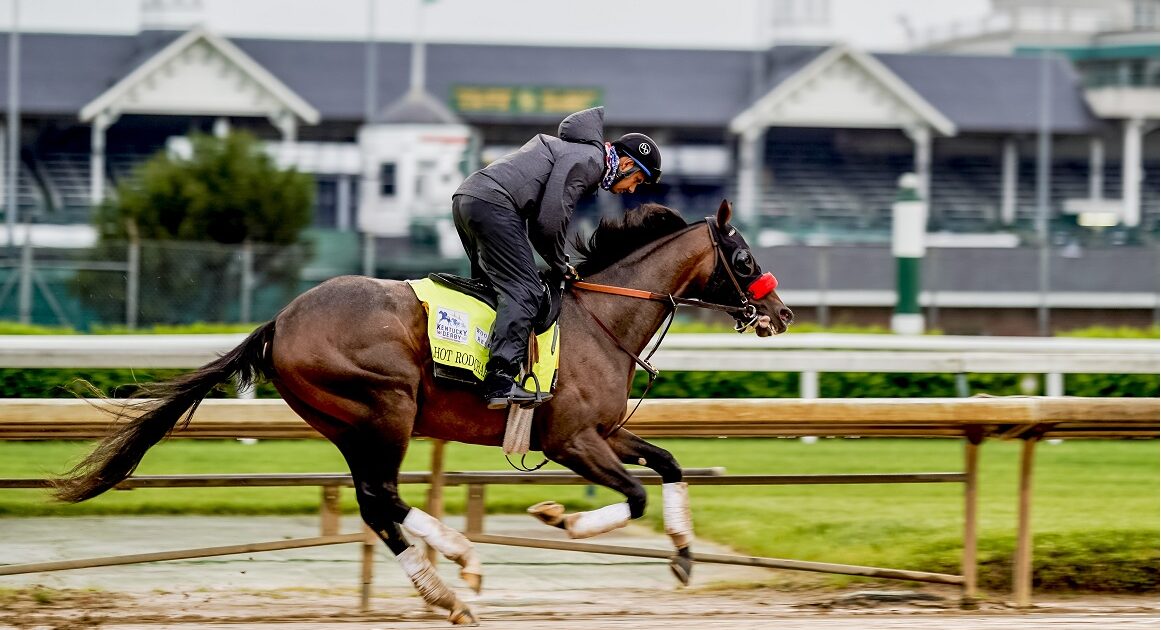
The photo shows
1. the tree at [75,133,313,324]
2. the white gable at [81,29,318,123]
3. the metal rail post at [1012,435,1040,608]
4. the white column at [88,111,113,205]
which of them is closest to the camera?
the metal rail post at [1012,435,1040,608]

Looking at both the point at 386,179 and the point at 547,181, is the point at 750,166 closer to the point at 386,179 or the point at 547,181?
the point at 386,179

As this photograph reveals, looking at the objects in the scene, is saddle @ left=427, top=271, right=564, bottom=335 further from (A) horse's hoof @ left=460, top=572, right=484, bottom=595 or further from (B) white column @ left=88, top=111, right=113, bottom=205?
(B) white column @ left=88, top=111, right=113, bottom=205

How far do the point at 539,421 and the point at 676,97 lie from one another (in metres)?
31.1

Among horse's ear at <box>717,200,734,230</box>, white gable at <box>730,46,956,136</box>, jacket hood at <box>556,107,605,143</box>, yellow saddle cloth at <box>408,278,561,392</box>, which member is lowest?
yellow saddle cloth at <box>408,278,561,392</box>

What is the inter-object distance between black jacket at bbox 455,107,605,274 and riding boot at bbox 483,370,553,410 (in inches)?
22.7

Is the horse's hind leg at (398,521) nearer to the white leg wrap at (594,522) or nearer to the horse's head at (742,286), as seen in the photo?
the white leg wrap at (594,522)

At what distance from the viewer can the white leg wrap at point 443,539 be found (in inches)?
223

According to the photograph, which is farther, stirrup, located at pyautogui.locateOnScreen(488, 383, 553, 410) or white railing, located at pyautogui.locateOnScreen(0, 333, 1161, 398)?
white railing, located at pyautogui.locateOnScreen(0, 333, 1161, 398)

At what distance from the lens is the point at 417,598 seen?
6578 mm

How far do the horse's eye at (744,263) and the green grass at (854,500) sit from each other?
1858 mm

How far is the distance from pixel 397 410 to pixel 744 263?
62.4 inches

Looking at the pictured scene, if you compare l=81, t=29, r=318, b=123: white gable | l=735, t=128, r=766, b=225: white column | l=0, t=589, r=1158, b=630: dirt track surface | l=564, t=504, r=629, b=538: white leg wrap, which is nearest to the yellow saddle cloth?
l=564, t=504, r=629, b=538: white leg wrap

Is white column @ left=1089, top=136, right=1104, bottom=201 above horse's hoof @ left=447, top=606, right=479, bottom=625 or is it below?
above

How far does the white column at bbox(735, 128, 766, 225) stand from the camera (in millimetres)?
32594
